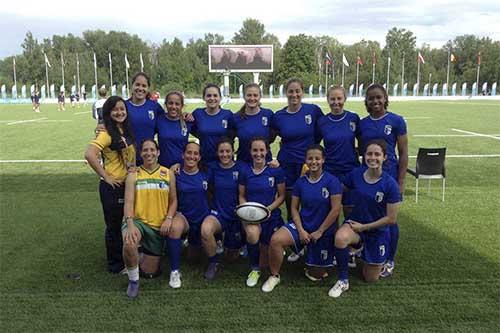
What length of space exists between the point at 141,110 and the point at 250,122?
1092mm

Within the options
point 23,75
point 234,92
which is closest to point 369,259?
point 234,92

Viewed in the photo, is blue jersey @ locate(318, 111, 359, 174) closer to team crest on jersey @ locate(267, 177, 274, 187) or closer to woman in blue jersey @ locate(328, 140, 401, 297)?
woman in blue jersey @ locate(328, 140, 401, 297)

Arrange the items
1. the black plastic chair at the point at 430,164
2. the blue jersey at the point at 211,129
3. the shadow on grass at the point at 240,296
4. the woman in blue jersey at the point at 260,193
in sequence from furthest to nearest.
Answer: the black plastic chair at the point at 430,164 → the blue jersey at the point at 211,129 → the woman in blue jersey at the point at 260,193 → the shadow on grass at the point at 240,296

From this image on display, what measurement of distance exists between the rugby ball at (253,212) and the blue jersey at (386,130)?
1097mm

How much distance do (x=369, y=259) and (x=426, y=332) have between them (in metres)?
0.91

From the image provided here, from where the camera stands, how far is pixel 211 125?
4566mm

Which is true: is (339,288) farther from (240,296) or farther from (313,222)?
(240,296)

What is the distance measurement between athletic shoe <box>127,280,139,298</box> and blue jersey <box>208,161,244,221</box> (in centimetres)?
100

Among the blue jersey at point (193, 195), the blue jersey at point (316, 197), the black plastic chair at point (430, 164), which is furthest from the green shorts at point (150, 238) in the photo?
the black plastic chair at point (430, 164)

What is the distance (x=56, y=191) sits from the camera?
761 centimetres

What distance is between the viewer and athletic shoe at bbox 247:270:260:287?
4102 mm

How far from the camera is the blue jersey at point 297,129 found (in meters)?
4.49

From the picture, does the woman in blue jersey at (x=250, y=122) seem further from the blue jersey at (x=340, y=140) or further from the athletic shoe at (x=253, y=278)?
the athletic shoe at (x=253, y=278)

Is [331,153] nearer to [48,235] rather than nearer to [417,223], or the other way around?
[417,223]
